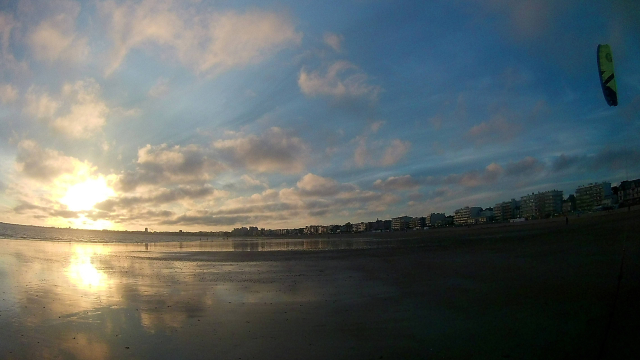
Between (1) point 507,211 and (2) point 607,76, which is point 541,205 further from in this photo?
(2) point 607,76

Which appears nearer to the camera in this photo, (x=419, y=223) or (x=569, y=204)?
(x=569, y=204)

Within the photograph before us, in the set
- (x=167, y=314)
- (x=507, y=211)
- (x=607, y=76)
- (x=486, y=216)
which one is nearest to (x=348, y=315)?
(x=167, y=314)

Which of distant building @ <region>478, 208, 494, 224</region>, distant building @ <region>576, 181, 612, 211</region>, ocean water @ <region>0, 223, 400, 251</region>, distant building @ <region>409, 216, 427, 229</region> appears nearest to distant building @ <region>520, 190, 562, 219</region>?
distant building @ <region>576, 181, 612, 211</region>

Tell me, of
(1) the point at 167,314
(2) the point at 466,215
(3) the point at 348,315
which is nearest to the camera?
(3) the point at 348,315

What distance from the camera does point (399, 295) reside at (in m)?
12.8

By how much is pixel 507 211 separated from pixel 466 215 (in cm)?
3761

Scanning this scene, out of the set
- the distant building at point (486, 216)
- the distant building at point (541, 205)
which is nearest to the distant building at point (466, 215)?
the distant building at point (486, 216)

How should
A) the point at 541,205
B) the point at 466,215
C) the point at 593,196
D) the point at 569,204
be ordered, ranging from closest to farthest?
the point at 593,196
the point at 569,204
the point at 541,205
the point at 466,215

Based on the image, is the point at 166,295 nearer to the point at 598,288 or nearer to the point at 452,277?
the point at 452,277

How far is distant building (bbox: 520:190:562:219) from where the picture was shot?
8021 cm

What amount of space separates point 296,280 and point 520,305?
10685 mm

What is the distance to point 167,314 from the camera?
11.2 metres

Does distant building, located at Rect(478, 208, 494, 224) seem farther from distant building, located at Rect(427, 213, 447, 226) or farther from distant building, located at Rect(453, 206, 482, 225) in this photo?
distant building, located at Rect(427, 213, 447, 226)

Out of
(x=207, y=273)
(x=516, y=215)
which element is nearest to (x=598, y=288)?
(x=207, y=273)
